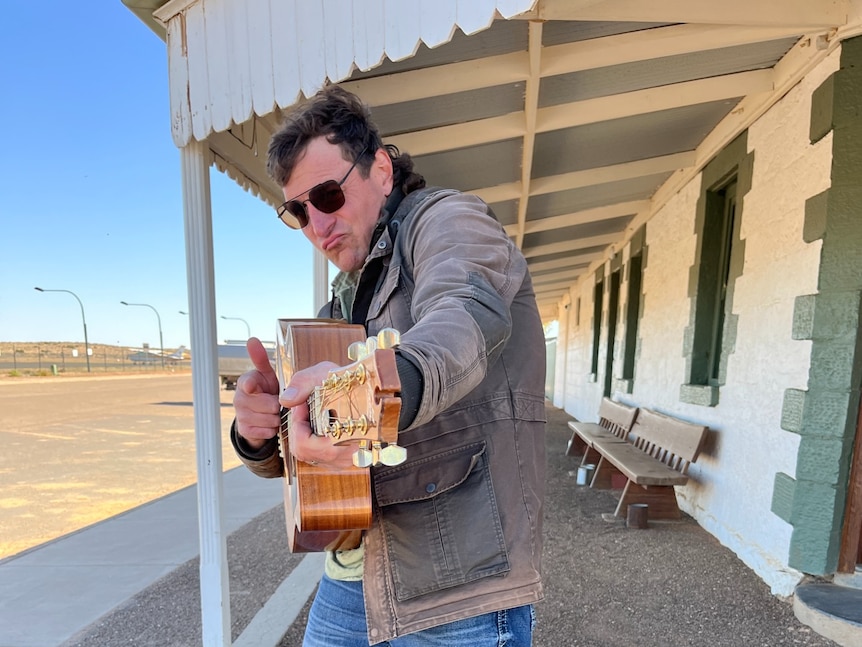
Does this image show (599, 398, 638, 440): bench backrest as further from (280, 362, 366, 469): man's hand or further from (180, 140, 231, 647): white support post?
(280, 362, 366, 469): man's hand

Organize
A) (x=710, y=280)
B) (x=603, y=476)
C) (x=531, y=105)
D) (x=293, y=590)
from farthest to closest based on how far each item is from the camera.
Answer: (x=603, y=476)
(x=710, y=280)
(x=293, y=590)
(x=531, y=105)

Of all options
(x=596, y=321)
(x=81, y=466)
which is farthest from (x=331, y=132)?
(x=596, y=321)

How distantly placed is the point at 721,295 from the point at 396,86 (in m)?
3.15

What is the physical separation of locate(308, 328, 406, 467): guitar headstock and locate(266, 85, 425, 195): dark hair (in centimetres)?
69

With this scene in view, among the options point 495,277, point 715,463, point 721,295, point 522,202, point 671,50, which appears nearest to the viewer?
point 495,277

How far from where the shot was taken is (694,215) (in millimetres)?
4203

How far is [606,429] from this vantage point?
582 cm

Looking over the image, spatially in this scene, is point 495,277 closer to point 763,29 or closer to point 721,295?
point 763,29

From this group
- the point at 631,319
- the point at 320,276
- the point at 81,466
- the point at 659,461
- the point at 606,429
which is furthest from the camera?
the point at 81,466

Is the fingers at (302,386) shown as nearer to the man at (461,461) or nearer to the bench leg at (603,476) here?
the man at (461,461)

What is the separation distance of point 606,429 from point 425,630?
5396mm

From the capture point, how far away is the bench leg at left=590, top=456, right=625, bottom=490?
190 inches

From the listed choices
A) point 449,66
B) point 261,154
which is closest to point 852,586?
point 449,66

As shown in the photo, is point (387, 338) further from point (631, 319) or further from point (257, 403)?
point (631, 319)
